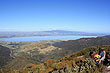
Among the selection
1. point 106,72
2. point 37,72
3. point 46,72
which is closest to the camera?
point 106,72

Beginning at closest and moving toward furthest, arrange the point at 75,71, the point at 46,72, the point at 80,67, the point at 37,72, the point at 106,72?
the point at 106,72 < the point at 75,71 < the point at 80,67 < the point at 46,72 < the point at 37,72

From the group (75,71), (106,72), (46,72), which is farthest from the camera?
(46,72)

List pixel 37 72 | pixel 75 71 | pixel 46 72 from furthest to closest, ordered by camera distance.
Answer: pixel 37 72 < pixel 46 72 < pixel 75 71

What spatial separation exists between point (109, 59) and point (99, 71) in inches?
73.8

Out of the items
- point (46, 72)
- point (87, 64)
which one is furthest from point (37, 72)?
point (87, 64)

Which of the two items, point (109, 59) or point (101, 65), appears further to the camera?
point (109, 59)

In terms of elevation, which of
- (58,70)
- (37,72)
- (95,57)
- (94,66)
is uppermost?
(95,57)

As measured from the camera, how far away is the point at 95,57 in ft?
30.0

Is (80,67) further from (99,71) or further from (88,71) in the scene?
(99,71)

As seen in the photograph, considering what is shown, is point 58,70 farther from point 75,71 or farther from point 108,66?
point 108,66

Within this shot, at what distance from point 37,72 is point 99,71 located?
5826mm

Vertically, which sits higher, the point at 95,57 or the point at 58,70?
the point at 95,57

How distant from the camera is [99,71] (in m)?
7.91

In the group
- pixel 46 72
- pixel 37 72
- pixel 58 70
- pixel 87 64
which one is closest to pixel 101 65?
pixel 87 64
